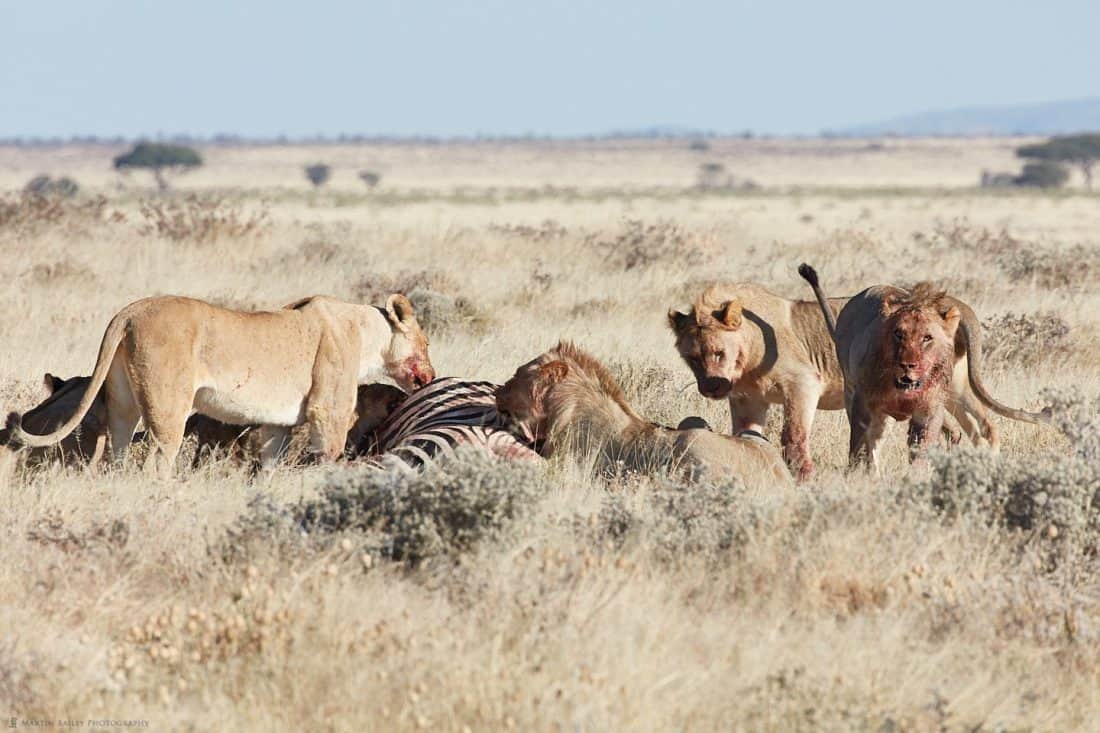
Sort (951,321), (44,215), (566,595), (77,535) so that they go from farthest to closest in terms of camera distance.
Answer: (44,215) < (951,321) < (77,535) < (566,595)

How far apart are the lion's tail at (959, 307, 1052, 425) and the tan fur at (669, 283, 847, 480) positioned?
949 mm

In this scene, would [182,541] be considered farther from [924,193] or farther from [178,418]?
[924,193]

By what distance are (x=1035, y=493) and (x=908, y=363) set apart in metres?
1.03

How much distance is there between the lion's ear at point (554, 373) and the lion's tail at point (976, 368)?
201 centimetres

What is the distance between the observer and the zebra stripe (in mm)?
8047

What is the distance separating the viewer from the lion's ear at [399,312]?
9.22m

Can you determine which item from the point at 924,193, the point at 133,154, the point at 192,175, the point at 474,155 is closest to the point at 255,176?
the point at 192,175

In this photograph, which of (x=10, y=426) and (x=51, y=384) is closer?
(x=10, y=426)

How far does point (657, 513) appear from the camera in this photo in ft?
22.2

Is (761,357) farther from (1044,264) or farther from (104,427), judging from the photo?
(1044,264)

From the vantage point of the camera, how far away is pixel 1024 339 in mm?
12523

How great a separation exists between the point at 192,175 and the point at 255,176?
24.1ft

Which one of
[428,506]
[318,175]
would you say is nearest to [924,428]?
[428,506]

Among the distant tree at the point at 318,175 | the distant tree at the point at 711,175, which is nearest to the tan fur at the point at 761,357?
the distant tree at the point at 318,175
